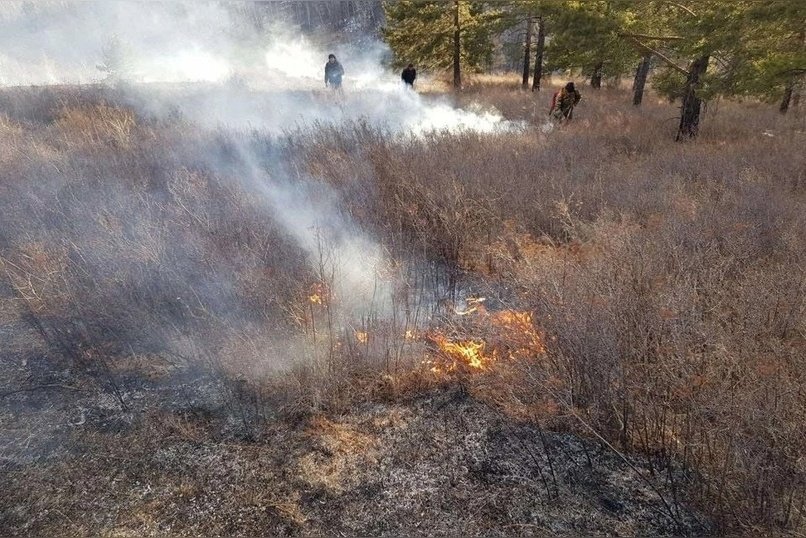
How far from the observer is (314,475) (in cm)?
227

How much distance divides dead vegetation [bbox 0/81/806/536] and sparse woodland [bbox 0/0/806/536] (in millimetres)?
16

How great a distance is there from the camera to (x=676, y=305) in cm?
278

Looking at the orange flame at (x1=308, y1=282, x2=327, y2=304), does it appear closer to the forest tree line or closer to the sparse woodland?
the sparse woodland

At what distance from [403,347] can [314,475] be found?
100cm

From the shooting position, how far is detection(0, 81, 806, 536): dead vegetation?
6.82 feet

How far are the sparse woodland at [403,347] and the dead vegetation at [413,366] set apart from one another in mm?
16

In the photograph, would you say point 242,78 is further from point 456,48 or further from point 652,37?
point 652,37

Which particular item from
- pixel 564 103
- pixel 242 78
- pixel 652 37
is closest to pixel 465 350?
pixel 652 37

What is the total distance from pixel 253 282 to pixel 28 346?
1759 mm

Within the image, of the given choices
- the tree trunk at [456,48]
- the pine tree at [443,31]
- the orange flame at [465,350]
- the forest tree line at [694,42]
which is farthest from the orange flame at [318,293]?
the pine tree at [443,31]

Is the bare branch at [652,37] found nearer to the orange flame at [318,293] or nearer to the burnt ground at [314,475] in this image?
the orange flame at [318,293]

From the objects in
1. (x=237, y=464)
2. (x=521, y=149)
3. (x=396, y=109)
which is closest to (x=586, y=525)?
(x=237, y=464)

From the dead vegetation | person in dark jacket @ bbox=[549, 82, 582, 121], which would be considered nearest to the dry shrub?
the dead vegetation

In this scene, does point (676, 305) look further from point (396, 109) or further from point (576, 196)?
point (396, 109)
